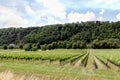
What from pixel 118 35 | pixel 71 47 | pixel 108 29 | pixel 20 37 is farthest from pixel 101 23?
pixel 20 37

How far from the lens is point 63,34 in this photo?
16625 cm

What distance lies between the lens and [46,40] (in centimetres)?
15712

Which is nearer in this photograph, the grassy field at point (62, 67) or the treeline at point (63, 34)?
the grassy field at point (62, 67)

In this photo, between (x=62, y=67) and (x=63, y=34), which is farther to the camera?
(x=63, y=34)

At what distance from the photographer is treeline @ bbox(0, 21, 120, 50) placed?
492 feet

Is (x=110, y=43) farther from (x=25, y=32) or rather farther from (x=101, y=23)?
(x=25, y=32)

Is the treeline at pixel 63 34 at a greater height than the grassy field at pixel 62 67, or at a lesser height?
greater

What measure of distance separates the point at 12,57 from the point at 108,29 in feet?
342

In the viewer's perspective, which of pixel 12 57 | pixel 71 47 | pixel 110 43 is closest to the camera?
pixel 12 57

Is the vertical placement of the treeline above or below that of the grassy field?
above

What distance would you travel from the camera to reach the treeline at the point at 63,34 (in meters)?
150

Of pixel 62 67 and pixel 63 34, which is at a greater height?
pixel 63 34

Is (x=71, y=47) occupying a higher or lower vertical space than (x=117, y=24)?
lower

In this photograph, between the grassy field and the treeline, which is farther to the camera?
the treeline
